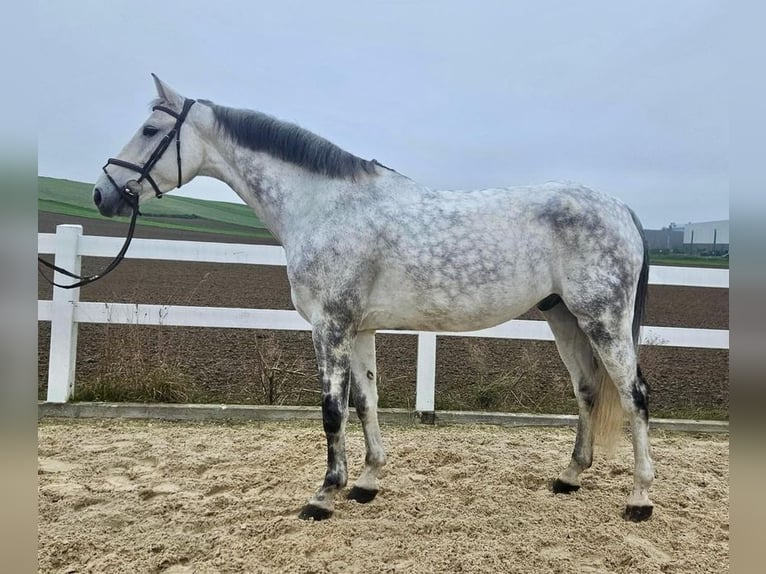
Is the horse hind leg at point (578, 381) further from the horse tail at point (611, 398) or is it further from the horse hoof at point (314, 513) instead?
the horse hoof at point (314, 513)

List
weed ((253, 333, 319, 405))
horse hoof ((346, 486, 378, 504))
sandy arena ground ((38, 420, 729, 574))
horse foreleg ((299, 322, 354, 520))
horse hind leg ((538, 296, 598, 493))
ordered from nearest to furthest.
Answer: sandy arena ground ((38, 420, 729, 574)), horse foreleg ((299, 322, 354, 520)), horse hoof ((346, 486, 378, 504)), horse hind leg ((538, 296, 598, 493)), weed ((253, 333, 319, 405))

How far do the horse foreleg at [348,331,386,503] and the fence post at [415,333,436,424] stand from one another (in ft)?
4.72

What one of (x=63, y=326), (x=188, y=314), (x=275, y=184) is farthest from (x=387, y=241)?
(x=63, y=326)

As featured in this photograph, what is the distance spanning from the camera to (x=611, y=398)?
275 centimetres

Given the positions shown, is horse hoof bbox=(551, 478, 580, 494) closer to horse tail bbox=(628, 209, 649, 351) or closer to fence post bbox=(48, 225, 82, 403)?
horse tail bbox=(628, 209, 649, 351)

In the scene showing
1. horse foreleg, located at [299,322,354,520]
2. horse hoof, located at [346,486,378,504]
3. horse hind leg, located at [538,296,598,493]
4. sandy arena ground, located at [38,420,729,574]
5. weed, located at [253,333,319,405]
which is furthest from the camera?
weed, located at [253,333,319,405]

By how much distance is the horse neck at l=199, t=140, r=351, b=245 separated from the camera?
2605mm

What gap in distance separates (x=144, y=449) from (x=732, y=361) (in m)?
3.69

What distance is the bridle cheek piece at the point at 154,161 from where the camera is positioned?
8.16ft

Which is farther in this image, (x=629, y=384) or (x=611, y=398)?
(x=611, y=398)

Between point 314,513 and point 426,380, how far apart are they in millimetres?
1920

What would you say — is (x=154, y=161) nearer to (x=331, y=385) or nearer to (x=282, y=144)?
(x=282, y=144)

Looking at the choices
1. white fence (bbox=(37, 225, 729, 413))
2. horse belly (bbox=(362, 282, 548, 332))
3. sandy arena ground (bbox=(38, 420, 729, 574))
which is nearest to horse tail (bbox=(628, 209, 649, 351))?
horse belly (bbox=(362, 282, 548, 332))

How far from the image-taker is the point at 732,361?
69cm
